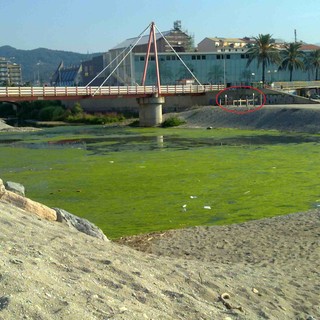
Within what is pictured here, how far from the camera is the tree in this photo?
93.2 m

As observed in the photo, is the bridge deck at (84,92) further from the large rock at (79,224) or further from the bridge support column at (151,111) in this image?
the large rock at (79,224)

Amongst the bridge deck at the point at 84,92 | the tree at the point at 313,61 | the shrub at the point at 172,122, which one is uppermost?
the tree at the point at 313,61

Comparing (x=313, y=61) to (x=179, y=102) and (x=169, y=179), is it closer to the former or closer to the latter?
(x=179, y=102)

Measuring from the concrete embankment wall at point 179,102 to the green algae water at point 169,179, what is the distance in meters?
22.1

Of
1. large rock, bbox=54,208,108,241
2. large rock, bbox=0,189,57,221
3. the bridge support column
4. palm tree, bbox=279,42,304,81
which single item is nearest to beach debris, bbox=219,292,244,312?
large rock, bbox=54,208,108,241

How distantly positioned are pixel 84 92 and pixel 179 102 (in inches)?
531

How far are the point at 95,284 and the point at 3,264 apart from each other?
110cm

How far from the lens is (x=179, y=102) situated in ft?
228

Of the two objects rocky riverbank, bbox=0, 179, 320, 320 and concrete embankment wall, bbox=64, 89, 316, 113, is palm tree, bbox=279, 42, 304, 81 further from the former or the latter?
rocky riverbank, bbox=0, 179, 320, 320

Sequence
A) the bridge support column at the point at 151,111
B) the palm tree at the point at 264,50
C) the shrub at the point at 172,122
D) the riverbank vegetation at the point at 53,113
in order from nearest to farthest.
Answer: the shrub at the point at 172,122 < the bridge support column at the point at 151,111 < the riverbank vegetation at the point at 53,113 < the palm tree at the point at 264,50

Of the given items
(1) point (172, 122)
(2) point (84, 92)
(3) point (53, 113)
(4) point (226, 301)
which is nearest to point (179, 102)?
(1) point (172, 122)

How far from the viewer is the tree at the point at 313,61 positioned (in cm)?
→ 9325

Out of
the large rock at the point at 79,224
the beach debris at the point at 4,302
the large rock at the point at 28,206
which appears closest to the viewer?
the beach debris at the point at 4,302

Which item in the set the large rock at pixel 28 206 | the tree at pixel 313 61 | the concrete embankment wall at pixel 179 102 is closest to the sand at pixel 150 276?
the large rock at pixel 28 206
